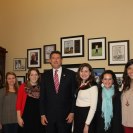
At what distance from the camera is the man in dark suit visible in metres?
3.47

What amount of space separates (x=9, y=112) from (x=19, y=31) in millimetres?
2091

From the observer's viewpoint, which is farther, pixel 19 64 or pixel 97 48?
pixel 19 64

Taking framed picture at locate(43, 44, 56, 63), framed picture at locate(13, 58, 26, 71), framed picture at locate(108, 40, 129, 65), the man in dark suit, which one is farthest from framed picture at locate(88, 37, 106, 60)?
framed picture at locate(13, 58, 26, 71)

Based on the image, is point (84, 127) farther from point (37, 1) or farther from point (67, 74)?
point (37, 1)

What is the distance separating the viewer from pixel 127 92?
3139 mm

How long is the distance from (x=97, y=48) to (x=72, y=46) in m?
0.50

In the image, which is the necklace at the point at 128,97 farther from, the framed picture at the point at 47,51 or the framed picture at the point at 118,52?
the framed picture at the point at 47,51

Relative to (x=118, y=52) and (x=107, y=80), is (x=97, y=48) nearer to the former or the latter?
(x=118, y=52)

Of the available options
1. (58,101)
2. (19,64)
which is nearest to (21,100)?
(58,101)

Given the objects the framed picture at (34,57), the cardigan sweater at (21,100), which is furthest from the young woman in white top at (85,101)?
the framed picture at (34,57)

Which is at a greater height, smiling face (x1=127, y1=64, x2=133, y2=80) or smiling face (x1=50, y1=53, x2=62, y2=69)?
smiling face (x1=50, y1=53, x2=62, y2=69)

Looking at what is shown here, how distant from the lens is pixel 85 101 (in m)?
3.33

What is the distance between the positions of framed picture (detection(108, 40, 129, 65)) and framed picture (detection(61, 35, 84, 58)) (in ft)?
1.80

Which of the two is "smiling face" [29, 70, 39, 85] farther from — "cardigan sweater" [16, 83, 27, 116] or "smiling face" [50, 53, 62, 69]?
"smiling face" [50, 53, 62, 69]
